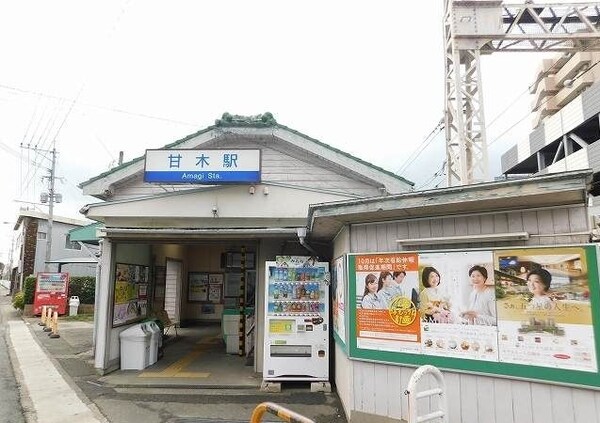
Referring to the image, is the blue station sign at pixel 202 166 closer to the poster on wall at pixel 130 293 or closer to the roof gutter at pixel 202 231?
the roof gutter at pixel 202 231

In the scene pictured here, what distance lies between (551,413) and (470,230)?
6.26ft

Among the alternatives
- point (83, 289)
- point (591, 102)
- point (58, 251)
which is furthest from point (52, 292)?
point (591, 102)

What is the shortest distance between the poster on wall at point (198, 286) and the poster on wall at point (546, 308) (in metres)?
14.5

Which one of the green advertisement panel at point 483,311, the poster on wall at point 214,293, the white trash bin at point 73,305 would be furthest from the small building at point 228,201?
the white trash bin at point 73,305

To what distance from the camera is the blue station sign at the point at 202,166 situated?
812 cm

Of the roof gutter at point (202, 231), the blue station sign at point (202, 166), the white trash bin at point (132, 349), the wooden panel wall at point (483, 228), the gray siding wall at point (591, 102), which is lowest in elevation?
the white trash bin at point (132, 349)

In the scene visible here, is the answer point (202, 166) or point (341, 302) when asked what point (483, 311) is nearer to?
point (341, 302)

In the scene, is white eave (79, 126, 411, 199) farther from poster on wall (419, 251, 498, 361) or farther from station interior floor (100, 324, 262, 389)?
poster on wall (419, 251, 498, 361)

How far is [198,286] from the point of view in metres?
17.3

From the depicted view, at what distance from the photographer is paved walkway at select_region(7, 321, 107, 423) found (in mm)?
6154

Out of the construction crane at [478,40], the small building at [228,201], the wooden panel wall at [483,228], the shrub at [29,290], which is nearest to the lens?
the wooden panel wall at [483,228]

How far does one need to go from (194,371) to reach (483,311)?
6597 millimetres

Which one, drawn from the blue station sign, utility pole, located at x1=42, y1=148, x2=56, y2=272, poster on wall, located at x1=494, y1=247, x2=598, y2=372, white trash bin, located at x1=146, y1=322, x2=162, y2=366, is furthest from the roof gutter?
utility pole, located at x1=42, y1=148, x2=56, y2=272

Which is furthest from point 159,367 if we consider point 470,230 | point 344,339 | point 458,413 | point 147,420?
point 470,230
